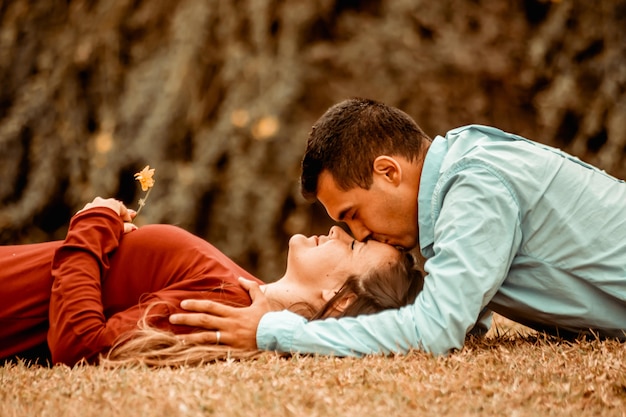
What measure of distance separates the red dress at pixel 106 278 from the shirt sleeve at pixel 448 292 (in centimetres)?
31

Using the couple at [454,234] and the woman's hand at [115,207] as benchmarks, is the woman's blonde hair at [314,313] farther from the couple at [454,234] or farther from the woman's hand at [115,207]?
the woman's hand at [115,207]

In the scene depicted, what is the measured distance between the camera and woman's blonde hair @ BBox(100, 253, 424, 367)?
8.58 ft

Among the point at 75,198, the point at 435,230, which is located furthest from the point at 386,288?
the point at 75,198

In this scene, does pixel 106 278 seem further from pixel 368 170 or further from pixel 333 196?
pixel 368 170

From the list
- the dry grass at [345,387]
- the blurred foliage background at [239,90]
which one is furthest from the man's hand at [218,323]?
the blurred foliage background at [239,90]

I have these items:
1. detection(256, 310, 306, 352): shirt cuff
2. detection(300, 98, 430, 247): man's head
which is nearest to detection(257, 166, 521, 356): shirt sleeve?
detection(256, 310, 306, 352): shirt cuff

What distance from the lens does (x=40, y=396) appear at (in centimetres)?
221

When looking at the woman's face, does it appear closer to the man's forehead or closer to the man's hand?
the man's forehead

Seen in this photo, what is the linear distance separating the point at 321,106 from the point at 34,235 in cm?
260

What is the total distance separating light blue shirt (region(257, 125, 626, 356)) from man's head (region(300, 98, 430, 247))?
0.09 metres

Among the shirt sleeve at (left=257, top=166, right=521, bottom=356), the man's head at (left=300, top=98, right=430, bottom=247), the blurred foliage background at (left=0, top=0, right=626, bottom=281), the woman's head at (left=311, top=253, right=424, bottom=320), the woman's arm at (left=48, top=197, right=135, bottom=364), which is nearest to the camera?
the shirt sleeve at (left=257, top=166, right=521, bottom=356)

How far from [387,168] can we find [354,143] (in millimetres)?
151

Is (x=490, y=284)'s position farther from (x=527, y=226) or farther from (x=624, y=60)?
(x=624, y=60)

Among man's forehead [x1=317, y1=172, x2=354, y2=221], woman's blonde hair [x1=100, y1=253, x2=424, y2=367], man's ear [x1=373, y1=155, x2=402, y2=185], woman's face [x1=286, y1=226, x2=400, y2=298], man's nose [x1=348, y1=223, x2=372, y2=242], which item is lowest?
woman's blonde hair [x1=100, y1=253, x2=424, y2=367]
